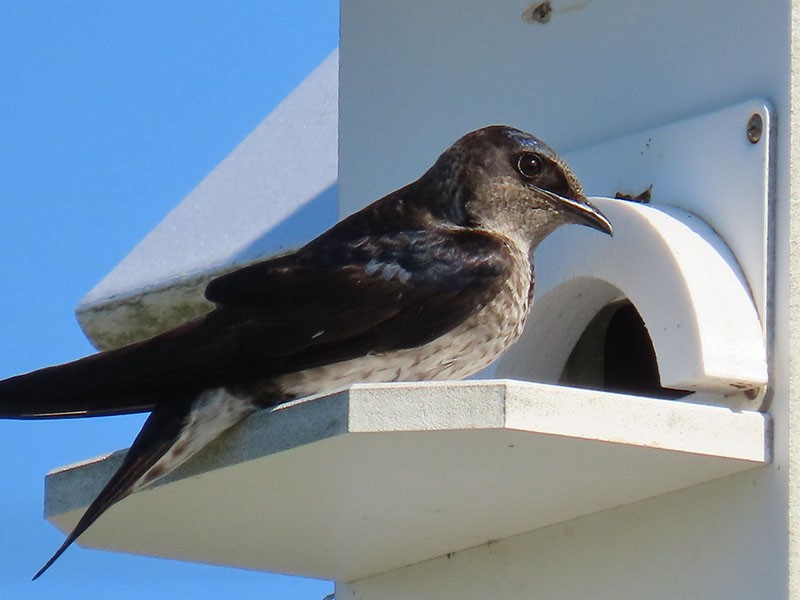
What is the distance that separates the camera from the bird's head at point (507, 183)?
2.58 m

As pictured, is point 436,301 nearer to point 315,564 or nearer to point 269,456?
point 269,456

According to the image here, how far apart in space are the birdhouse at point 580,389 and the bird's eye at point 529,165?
96mm

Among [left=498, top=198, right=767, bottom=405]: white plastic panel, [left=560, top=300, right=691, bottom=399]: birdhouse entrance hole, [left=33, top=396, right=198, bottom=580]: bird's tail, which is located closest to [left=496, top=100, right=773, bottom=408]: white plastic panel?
[left=498, top=198, right=767, bottom=405]: white plastic panel

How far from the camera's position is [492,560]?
2631 millimetres

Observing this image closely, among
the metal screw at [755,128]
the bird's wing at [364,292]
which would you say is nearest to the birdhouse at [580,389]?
the metal screw at [755,128]

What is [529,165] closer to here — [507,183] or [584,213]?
[507,183]

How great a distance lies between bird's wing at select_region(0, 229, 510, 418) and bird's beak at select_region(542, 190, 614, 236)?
0.39 feet

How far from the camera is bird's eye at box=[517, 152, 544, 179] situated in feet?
8.54

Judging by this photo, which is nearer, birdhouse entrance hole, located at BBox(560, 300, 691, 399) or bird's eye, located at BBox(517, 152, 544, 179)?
bird's eye, located at BBox(517, 152, 544, 179)

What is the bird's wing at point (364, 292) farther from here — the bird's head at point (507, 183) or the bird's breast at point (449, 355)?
the bird's head at point (507, 183)

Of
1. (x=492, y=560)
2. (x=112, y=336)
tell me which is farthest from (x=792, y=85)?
(x=112, y=336)

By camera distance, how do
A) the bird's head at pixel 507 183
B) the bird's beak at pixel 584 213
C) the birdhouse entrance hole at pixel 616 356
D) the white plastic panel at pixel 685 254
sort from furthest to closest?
the birdhouse entrance hole at pixel 616 356 → the bird's head at pixel 507 183 → the bird's beak at pixel 584 213 → the white plastic panel at pixel 685 254

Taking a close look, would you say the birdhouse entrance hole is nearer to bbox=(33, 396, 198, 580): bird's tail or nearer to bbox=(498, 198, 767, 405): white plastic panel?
bbox=(498, 198, 767, 405): white plastic panel

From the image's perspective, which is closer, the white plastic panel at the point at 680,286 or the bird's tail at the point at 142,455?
the bird's tail at the point at 142,455
